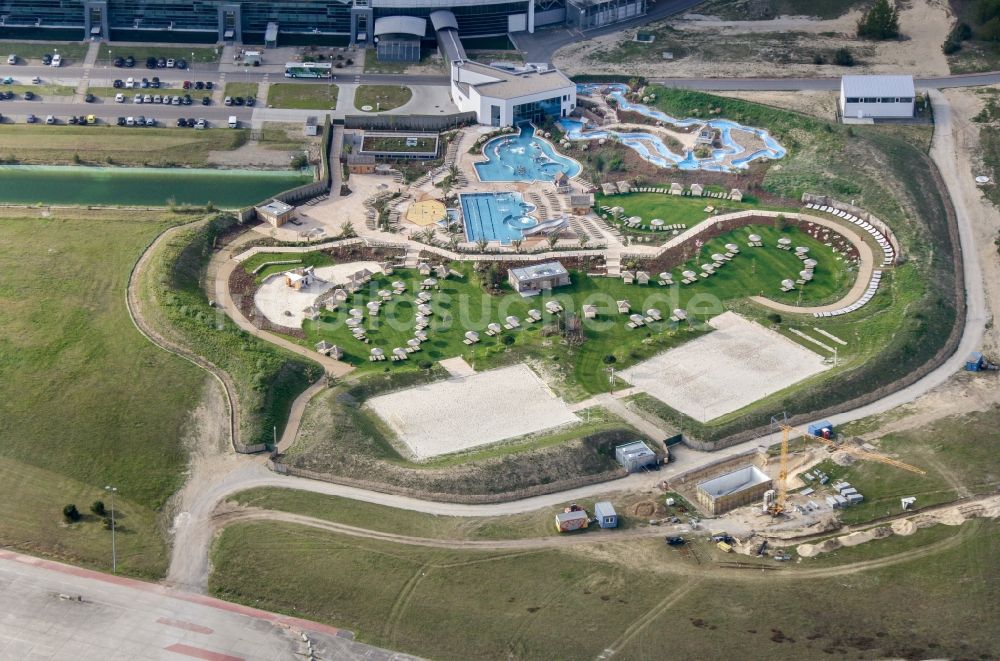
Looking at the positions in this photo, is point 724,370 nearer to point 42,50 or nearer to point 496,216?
point 496,216

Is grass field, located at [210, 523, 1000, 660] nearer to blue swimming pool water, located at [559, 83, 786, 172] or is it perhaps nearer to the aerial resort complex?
the aerial resort complex

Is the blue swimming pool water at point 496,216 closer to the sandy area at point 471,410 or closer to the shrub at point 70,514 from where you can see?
the sandy area at point 471,410

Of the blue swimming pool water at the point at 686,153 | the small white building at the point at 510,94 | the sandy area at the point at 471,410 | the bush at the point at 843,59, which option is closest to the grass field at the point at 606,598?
the sandy area at the point at 471,410

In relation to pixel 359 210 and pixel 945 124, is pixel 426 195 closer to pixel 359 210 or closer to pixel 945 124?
pixel 359 210

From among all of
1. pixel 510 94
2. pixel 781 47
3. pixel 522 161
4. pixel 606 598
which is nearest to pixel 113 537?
pixel 606 598

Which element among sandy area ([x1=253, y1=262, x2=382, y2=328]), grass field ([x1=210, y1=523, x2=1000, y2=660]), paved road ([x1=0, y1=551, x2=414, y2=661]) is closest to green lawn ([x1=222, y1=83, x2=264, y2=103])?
sandy area ([x1=253, y1=262, x2=382, y2=328])

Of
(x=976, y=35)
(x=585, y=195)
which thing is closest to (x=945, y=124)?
(x=976, y=35)
